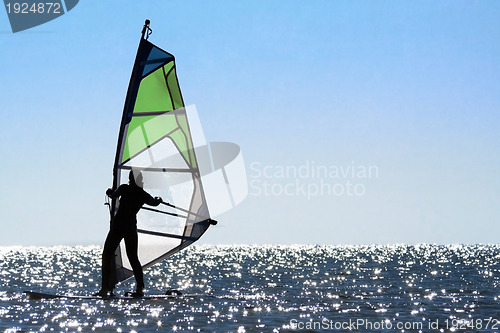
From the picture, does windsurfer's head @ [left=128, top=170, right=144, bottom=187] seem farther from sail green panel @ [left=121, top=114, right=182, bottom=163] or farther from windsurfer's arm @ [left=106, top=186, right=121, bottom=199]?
sail green panel @ [left=121, top=114, right=182, bottom=163]

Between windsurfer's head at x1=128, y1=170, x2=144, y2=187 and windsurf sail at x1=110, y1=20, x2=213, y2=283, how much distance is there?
0.19 m

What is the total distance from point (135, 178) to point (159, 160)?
2.49ft

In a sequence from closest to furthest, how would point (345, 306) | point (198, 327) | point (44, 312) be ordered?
point (198, 327) → point (44, 312) → point (345, 306)

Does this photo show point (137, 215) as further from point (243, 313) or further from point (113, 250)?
point (243, 313)

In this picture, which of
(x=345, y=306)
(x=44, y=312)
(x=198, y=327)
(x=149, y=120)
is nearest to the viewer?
(x=198, y=327)

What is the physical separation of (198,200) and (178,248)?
964mm

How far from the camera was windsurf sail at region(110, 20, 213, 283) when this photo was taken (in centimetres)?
1195

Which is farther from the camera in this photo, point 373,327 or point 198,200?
point 198,200

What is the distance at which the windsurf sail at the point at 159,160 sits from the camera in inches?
470

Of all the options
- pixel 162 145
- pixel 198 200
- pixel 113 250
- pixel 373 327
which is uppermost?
pixel 162 145

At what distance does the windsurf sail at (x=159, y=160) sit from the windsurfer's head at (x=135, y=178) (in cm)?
19

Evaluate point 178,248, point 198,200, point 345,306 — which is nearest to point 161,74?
point 198,200

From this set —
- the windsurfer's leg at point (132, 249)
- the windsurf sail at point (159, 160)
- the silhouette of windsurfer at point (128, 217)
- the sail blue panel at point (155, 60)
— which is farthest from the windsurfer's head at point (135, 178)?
the sail blue panel at point (155, 60)

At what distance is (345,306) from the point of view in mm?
12922
